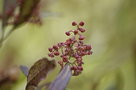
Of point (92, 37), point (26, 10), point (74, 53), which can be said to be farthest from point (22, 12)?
point (92, 37)

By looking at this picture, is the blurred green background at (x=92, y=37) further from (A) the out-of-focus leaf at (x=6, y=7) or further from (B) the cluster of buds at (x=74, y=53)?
(B) the cluster of buds at (x=74, y=53)

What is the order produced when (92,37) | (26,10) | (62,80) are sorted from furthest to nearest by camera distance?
(92,37), (26,10), (62,80)

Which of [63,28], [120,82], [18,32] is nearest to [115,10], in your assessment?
[63,28]

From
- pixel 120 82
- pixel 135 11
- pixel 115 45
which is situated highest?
pixel 135 11

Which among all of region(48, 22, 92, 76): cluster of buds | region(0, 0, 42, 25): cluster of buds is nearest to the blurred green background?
region(0, 0, 42, 25): cluster of buds

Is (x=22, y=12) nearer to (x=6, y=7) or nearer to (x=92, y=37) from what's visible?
(x=6, y=7)

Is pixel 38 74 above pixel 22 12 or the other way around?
the other way around

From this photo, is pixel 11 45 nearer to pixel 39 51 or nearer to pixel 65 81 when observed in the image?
pixel 39 51

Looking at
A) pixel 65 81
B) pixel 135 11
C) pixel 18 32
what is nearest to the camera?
pixel 65 81
